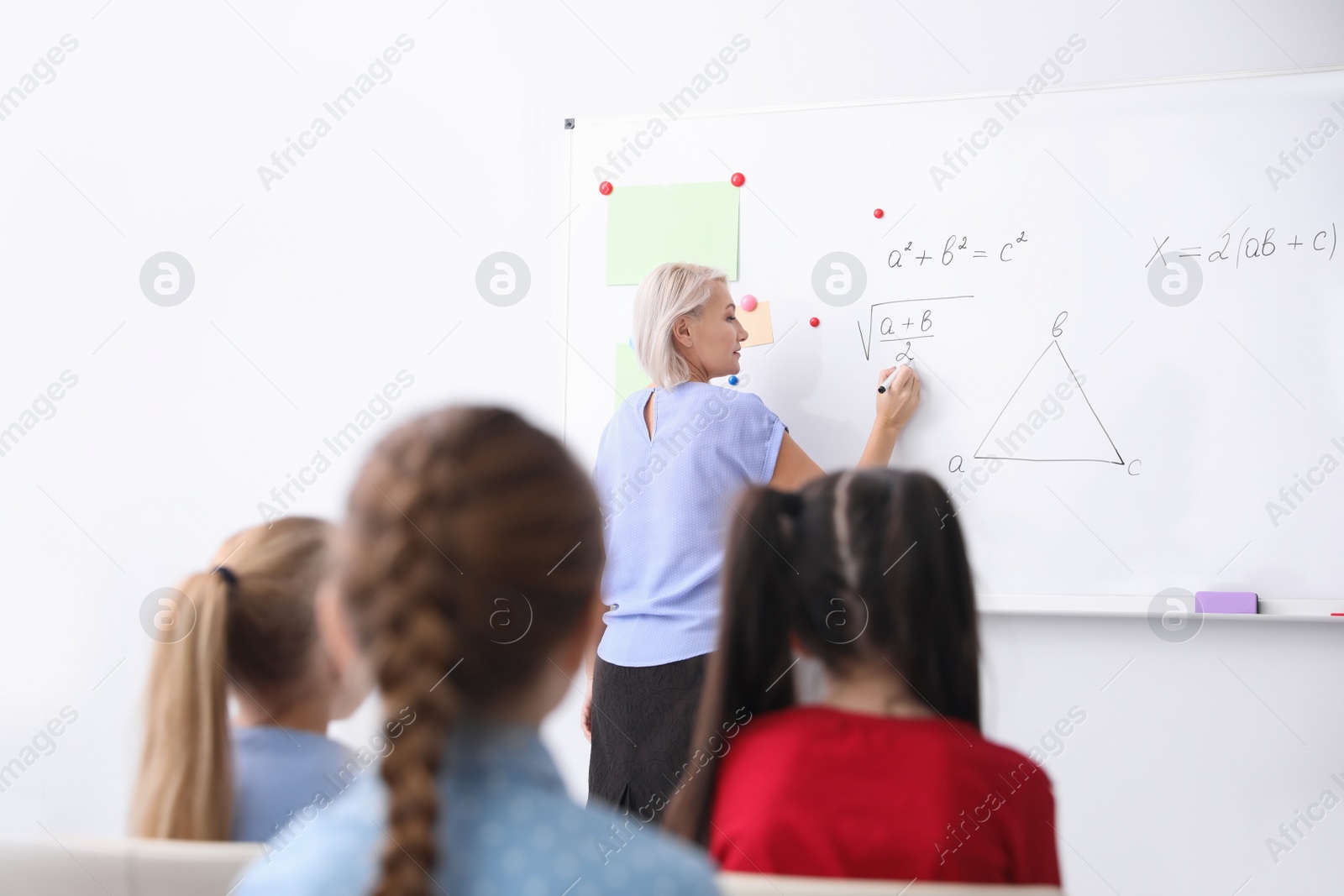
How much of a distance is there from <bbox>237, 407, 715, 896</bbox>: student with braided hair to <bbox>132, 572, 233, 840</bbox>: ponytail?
1.09ft

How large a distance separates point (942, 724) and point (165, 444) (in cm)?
231

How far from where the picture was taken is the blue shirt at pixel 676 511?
1823 millimetres

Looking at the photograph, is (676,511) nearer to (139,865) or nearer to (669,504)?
(669,504)

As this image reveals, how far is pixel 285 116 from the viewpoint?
256 centimetres

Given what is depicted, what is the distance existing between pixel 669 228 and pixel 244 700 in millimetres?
1492

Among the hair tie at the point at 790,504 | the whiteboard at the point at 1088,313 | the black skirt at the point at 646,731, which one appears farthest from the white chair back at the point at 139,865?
the whiteboard at the point at 1088,313

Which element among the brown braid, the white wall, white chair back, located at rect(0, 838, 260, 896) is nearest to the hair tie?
the brown braid

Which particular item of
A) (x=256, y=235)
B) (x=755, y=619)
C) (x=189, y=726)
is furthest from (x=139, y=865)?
(x=256, y=235)

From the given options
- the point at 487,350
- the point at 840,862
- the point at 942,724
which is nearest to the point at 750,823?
the point at 840,862

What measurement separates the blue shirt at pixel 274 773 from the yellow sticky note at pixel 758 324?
137cm

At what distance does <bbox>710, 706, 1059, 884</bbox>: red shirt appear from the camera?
860 millimetres

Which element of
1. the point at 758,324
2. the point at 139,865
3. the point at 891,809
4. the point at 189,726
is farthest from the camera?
the point at 758,324

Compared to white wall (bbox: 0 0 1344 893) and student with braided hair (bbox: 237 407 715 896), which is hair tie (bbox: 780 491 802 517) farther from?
white wall (bbox: 0 0 1344 893)

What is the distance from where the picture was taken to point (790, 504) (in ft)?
3.44
